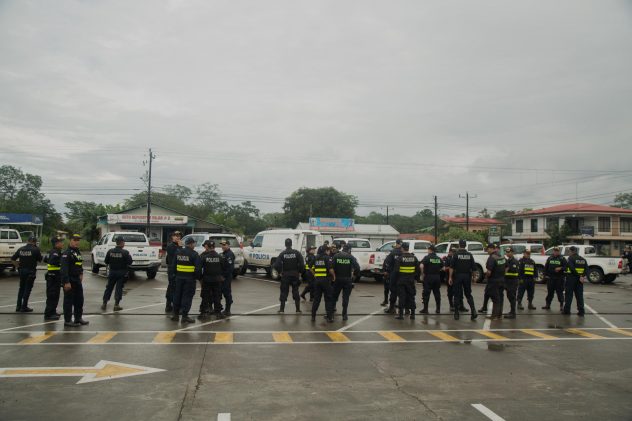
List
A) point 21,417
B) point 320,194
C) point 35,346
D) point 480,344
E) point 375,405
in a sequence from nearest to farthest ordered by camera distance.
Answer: point 21,417
point 375,405
point 35,346
point 480,344
point 320,194

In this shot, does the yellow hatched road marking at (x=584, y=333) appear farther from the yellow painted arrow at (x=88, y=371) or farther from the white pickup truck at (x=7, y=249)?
the white pickup truck at (x=7, y=249)

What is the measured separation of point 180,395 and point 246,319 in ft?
18.9

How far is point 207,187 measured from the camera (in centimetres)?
10019

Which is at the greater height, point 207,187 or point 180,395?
point 207,187

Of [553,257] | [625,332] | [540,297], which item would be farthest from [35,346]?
[540,297]

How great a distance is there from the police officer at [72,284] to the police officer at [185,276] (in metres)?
1.88

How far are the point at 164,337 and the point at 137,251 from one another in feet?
39.4

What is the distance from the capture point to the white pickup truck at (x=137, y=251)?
20297 mm

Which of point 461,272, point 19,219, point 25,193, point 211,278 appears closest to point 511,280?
point 461,272

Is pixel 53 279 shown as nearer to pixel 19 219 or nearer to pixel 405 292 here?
pixel 405 292

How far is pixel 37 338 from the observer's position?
29.0 ft

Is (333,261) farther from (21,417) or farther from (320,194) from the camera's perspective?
(320,194)

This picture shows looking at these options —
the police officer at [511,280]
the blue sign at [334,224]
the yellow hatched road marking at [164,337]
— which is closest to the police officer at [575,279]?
the police officer at [511,280]

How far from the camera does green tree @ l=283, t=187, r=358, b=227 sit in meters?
83.5
